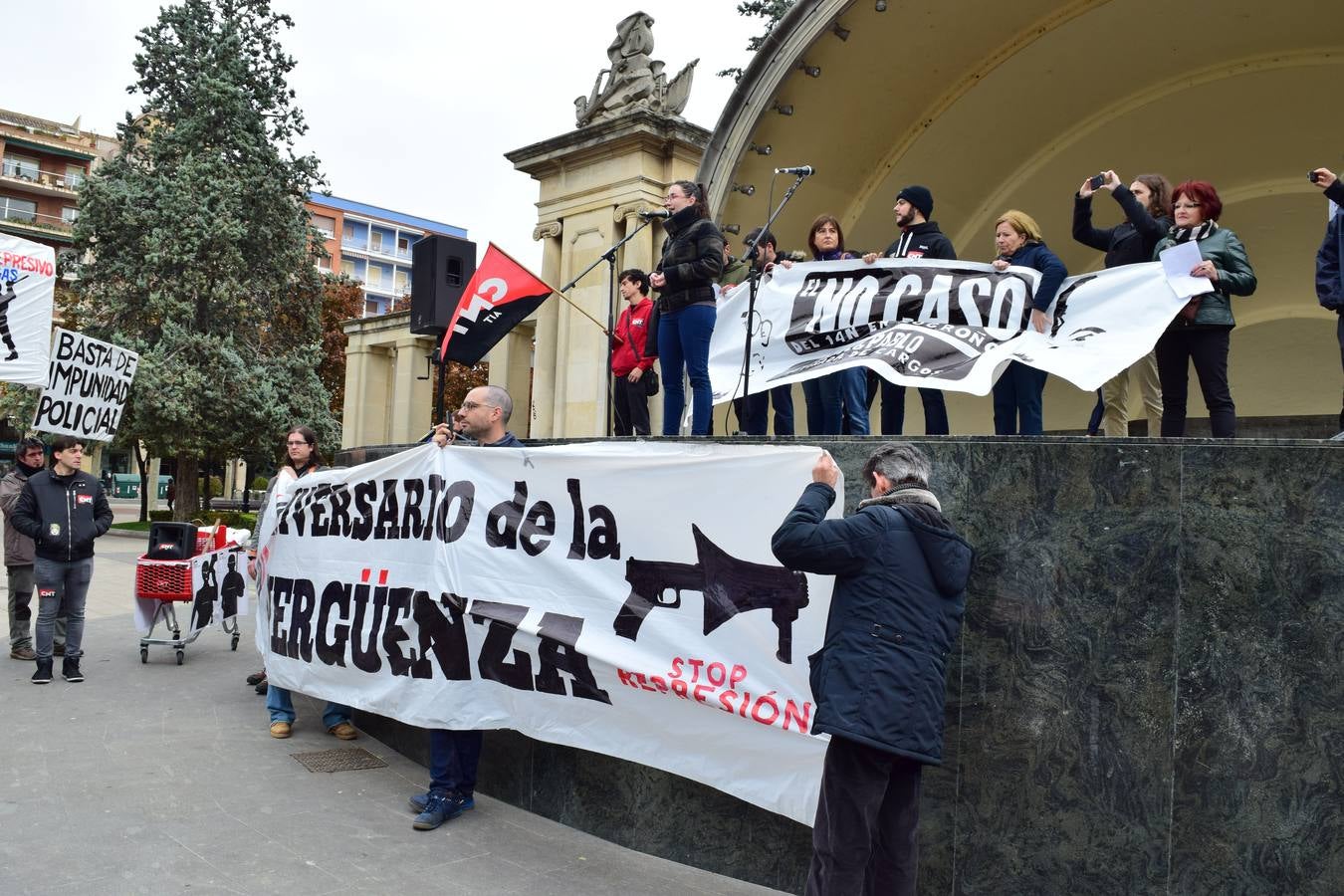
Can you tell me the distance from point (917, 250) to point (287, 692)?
5.32 meters

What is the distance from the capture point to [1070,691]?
3.78 m

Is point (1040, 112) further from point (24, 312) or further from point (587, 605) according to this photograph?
point (24, 312)

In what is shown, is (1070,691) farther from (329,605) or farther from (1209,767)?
(329,605)

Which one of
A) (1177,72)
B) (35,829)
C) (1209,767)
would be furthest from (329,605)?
(1177,72)

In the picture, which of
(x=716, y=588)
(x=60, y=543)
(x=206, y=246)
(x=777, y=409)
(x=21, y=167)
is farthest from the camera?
(x=21, y=167)

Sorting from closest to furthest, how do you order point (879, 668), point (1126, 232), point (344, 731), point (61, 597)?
point (879, 668), point (1126, 232), point (344, 731), point (61, 597)

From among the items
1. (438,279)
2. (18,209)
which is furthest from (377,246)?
(438,279)

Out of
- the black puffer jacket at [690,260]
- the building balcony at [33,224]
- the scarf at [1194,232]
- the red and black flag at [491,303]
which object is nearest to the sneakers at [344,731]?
the red and black flag at [491,303]

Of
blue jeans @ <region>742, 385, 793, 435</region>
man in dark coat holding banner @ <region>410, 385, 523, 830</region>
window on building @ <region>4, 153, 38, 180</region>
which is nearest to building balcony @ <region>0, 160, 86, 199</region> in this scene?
window on building @ <region>4, 153, 38, 180</region>

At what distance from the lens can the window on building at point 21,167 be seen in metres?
61.9

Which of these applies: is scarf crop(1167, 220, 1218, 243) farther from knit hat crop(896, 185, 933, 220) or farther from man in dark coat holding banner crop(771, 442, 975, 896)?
man in dark coat holding banner crop(771, 442, 975, 896)

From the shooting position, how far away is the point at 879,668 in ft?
10.9

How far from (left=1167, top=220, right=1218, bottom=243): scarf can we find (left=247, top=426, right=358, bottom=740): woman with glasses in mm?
5837

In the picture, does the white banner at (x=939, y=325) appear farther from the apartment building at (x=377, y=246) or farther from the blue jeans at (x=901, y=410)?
the apartment building at (x=377, y=246)
